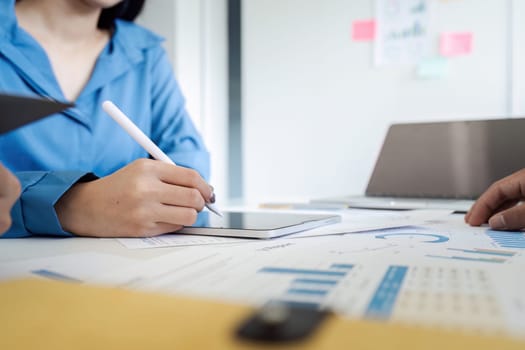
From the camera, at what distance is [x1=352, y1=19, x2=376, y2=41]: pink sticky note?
1.36 meters

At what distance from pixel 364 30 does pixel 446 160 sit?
553 mm

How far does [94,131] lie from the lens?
758 millimetres

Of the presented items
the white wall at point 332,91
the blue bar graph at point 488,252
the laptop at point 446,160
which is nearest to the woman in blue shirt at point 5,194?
the blue bar graph at point 488,252

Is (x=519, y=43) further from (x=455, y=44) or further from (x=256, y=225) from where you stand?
(x=256, y=225)

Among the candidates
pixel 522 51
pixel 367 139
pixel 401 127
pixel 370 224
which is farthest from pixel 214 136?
pixel 370 224

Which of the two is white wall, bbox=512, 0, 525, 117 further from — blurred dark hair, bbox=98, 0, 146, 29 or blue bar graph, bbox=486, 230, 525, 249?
blurred dark hair, bbox=98, 0, 146, 29

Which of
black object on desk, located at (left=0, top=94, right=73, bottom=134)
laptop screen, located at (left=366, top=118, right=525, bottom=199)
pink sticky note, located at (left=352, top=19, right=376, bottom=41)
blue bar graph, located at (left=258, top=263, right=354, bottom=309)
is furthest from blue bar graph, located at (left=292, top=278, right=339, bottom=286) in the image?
pink sticky note, located at (left=352, top=19, right=376, bottom=41)

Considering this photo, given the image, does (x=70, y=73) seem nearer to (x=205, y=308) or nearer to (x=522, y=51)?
(x=205, y=308)

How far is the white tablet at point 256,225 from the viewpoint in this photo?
44 centimetres

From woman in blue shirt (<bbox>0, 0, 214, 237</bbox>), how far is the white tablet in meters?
0.03

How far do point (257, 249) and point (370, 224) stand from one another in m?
0.21

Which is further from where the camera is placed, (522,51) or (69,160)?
(522,51)

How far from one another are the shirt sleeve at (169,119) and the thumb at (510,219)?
17.7 inches

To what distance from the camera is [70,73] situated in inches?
31.1
